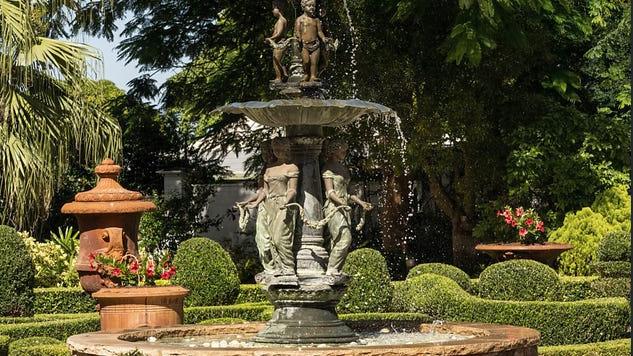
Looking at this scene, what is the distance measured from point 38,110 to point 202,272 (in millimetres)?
3583

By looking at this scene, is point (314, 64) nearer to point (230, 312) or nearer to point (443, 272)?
point (230, 312)

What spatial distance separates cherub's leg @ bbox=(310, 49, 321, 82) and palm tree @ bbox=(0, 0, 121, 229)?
7.25 meters

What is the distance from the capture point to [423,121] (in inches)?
906

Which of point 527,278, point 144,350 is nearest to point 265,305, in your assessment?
point 527,278

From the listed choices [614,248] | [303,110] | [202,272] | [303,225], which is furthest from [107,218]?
[614,248]

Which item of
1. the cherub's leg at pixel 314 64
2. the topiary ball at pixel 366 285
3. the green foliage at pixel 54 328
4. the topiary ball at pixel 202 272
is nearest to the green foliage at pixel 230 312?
the topiary ball at pixel 202 272

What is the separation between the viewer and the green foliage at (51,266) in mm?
18906

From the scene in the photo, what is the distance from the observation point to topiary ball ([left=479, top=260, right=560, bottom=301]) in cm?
1542

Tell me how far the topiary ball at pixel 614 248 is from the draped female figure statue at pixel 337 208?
7118 mm

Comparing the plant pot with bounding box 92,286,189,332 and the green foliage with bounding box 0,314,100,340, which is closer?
the plant pot with bounding box 92,286,189,332

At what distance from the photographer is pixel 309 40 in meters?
11.1

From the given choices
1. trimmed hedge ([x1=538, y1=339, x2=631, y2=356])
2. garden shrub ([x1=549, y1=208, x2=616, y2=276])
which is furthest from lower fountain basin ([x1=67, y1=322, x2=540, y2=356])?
garden shrub ([x1=549, y1=208, x2=616, y2=276])

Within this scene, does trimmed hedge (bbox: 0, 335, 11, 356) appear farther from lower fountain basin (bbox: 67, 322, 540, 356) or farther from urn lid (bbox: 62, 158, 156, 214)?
urn lid (bbox: 62, 158, 156, 214)

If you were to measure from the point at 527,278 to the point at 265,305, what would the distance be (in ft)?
10.7
